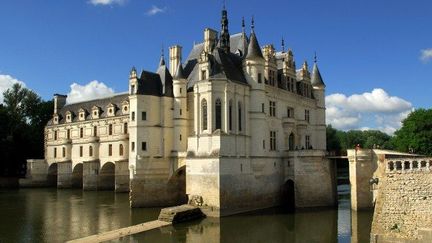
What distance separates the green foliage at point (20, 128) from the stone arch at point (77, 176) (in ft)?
41.0

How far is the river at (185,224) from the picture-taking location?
2525 centimetres

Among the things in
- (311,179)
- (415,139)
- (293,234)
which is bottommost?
(293,234)

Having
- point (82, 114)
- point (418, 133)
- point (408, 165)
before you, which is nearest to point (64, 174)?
point (82, 114)

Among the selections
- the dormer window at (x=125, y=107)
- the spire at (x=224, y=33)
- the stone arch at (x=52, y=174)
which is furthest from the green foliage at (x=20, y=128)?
the spire at (x=224, y=33)

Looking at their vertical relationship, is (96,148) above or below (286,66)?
below

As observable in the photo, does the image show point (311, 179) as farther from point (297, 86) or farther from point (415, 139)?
point (415, 139)

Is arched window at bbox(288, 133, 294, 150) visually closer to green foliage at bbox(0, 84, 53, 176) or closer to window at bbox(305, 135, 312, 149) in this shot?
window at bbox(305, 135, 312, 149)

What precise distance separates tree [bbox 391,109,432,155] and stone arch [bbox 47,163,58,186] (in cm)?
4570

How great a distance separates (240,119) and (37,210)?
61.0 feet

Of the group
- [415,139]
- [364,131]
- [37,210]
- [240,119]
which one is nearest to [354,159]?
[240,119]

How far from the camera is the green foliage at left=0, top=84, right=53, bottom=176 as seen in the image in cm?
6462

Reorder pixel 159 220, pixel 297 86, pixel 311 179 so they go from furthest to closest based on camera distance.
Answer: pixel 297 86
pixel 311 179
pixel 159 220

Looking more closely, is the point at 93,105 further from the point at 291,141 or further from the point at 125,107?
the point at 291,141

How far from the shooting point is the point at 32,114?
240ft
